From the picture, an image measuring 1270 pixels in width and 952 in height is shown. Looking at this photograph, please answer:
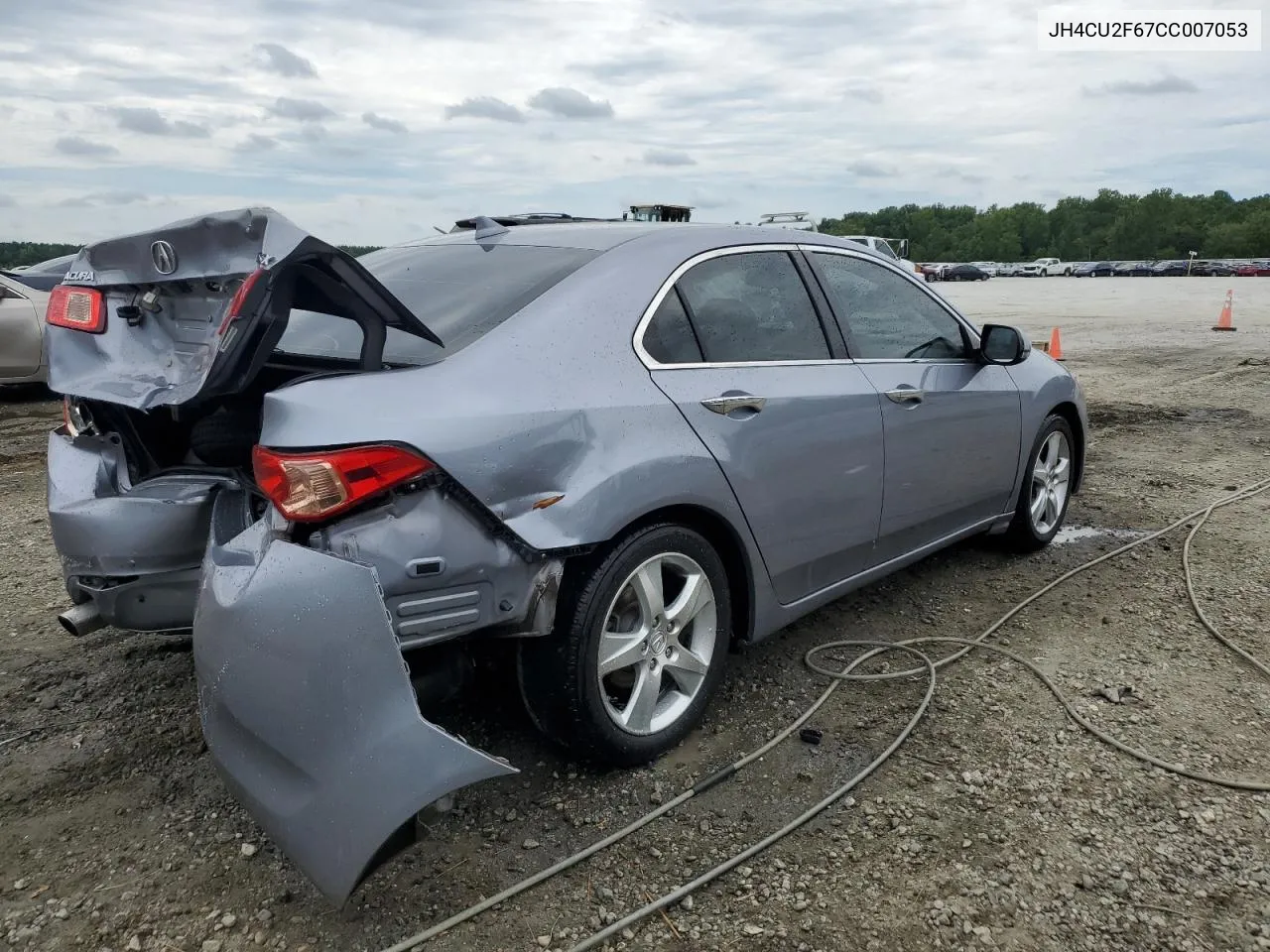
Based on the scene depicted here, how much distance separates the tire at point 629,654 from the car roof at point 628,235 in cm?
100

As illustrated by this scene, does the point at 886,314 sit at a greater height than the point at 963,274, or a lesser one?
greater

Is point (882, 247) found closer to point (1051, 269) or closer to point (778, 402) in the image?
point (778, 402)

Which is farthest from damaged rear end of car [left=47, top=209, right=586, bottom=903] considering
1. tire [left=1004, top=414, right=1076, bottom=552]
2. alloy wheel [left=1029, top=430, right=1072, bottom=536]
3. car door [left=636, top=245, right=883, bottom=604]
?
alloy wheel [left=1029, top=430, right=1072, bottom=536]

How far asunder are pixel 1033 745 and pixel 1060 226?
434ft

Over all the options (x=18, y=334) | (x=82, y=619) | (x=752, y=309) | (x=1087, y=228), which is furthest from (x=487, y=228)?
(x=1087, y=228)

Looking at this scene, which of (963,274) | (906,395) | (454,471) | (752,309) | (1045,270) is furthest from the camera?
(1045,270)

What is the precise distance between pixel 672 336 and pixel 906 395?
1194 millimetres

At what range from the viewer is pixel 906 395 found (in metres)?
3.71

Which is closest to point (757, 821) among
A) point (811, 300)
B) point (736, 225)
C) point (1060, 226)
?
point (811, 300)

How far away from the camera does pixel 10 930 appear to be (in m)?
2.31

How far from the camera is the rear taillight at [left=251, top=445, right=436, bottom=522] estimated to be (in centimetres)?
227

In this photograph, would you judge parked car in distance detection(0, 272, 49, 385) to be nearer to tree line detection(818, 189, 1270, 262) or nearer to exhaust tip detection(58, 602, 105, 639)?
exhaust tip detection(58, 602, 105, 639)

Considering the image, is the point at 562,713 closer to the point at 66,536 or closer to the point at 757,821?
the point at 757,821

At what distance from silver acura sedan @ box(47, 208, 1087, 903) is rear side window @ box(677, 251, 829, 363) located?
15 mm
